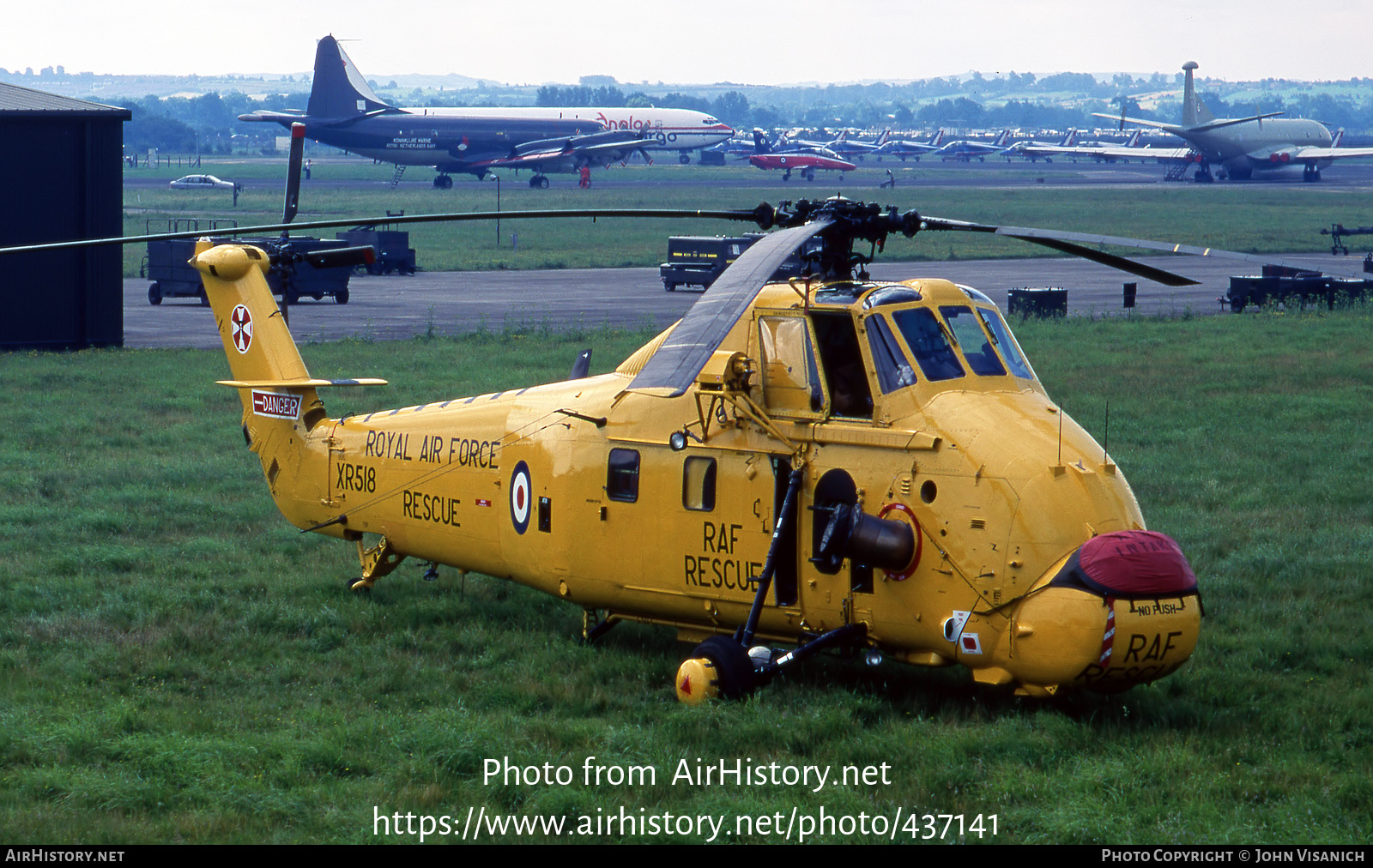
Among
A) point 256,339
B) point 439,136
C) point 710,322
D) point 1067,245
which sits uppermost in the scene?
point 439,136

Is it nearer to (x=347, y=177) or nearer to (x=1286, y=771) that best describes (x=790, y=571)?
(x=1286, y=771)

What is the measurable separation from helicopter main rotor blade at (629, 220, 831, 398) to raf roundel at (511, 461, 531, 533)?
12.3 ft

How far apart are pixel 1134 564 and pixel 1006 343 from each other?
8.12ft

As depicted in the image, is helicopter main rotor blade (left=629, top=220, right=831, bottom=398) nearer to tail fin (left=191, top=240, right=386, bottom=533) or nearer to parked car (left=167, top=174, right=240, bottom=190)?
tail fin (left=191, top=240, right=386, bottom=533)

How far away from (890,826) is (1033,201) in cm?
9383

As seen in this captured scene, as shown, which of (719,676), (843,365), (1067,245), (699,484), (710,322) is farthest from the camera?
(699,484)

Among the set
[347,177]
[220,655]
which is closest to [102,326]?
[220,655]

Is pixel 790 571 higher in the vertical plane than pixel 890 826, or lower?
higher

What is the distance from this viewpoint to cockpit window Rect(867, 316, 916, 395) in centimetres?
1067

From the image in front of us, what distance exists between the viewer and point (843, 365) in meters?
11.1

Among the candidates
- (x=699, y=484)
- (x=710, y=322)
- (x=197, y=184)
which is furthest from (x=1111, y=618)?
(x=197, y=184)

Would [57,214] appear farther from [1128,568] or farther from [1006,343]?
[1128,568]

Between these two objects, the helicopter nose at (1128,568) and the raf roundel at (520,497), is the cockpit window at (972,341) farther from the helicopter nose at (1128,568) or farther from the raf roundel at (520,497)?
the raf roundel at (520,497)

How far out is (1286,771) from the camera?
9562mm
